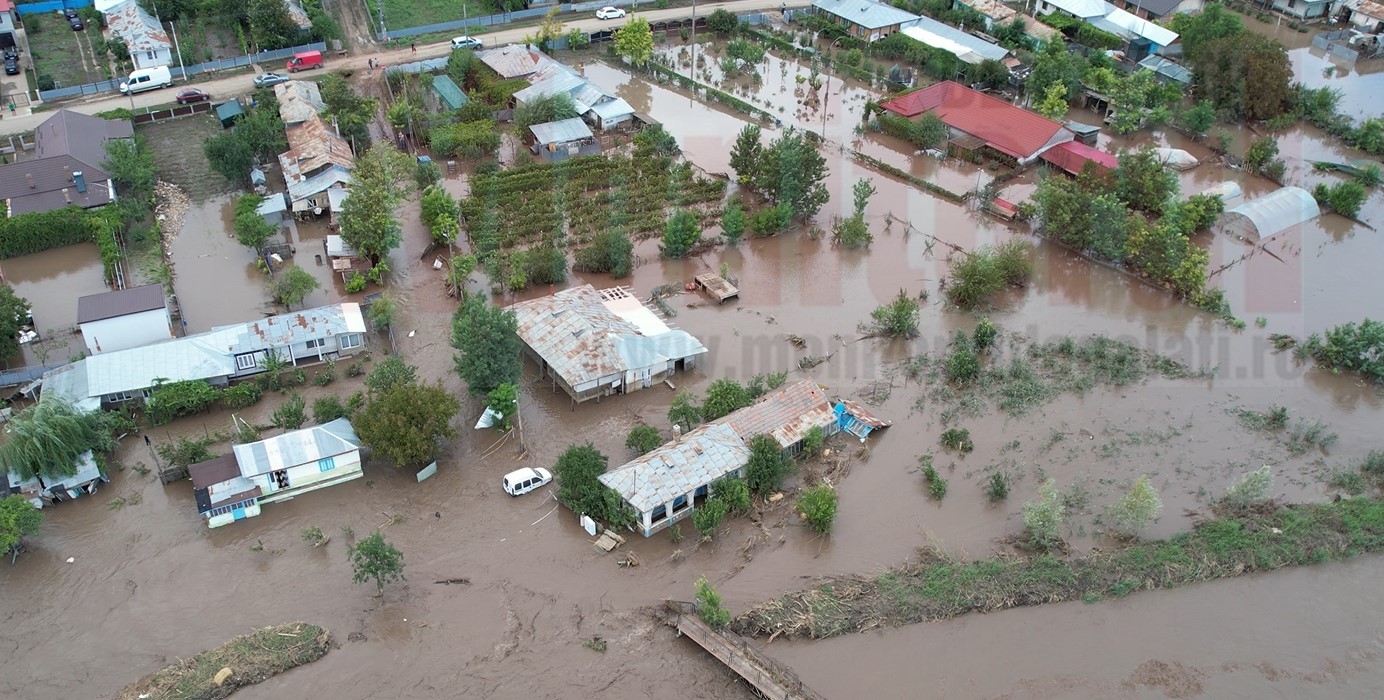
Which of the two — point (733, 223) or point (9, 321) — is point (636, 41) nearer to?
point (733, 223)

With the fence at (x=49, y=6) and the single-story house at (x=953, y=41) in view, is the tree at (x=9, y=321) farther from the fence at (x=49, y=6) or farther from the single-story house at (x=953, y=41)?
the single-story house at (x=953, y=41)

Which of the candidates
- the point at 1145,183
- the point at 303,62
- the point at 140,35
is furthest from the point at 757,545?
the point at 140,35

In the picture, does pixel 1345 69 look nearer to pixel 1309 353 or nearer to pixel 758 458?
pixel 1309 353


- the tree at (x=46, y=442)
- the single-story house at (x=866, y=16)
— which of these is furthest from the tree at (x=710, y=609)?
the single-story house at (x=866, y=16)

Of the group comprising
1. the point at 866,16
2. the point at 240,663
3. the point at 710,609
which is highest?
the point at 866,16

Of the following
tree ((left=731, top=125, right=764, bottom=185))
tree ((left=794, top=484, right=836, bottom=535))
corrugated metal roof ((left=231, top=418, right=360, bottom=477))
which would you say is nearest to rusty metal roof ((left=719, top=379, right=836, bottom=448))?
tree ((left=794, top=484, right=836, bottom=535))
